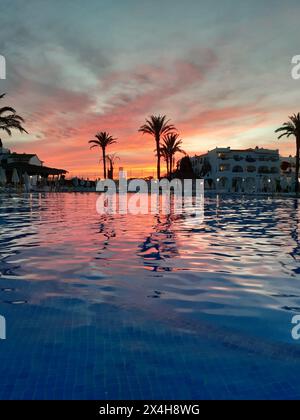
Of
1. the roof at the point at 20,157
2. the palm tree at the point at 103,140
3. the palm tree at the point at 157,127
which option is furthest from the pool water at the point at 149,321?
the roof at the point at 20,157

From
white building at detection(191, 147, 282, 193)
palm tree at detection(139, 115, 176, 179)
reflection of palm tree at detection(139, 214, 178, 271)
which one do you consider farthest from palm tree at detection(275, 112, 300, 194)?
reflection of palm tree at detection(139, 214, 178, 271)

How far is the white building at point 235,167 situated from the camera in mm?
73875

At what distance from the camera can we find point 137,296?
17.7 feet

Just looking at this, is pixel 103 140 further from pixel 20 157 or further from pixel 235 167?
pixel 235 167

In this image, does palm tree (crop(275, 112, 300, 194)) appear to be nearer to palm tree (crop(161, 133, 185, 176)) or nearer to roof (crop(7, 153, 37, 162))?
palm tree (crop(161, 133, 185, 176))

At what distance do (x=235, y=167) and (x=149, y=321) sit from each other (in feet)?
241

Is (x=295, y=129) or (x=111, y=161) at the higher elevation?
(x=295, y=129)

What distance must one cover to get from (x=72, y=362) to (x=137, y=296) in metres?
2.02

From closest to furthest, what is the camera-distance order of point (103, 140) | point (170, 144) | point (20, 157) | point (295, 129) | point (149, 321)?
point (149, 321)
point (295, 129)
point (103, 140)
point (170, 144)
point (20, 157)

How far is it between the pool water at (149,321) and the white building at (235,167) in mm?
65635

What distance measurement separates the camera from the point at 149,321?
4.45 metres

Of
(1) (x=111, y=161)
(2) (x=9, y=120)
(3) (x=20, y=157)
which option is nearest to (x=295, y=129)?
(2) (x=9, y=120)

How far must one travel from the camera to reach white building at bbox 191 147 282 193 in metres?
73.9

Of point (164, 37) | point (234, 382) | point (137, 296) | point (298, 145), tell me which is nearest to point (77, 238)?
point (137, 296)
